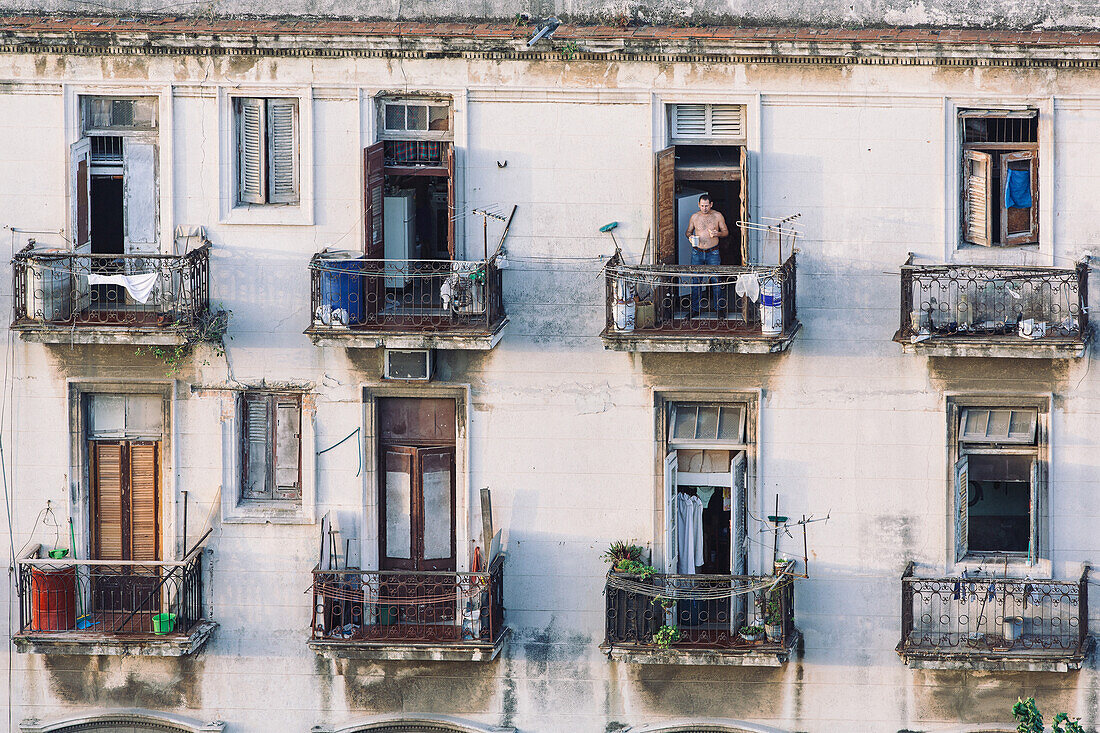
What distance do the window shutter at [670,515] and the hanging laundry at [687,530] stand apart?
12 cm

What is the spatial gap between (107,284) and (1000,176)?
1134 cm

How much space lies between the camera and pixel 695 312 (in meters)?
24.6

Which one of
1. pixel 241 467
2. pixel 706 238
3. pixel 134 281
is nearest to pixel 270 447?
pixel 241 467

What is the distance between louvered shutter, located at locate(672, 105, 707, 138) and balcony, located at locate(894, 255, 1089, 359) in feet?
10.2

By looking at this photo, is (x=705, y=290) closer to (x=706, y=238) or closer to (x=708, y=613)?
(x=706, y=238)

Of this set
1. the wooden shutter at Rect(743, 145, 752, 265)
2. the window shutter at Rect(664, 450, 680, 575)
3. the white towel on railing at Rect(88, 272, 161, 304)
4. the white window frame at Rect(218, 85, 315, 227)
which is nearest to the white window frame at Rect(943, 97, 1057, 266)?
the wooden shutter at Rect(743, 145, 752, 265)

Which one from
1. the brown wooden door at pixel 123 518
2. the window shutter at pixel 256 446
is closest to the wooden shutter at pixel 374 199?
the window shutter at pixel 256 446

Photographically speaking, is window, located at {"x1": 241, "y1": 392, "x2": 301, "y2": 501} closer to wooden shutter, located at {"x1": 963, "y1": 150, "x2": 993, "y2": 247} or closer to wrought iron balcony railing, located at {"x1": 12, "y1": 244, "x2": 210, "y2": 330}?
wrought iron balcony railing, located at {"x1": 12, "y1": 244, "x2": 210, "y2": 330}

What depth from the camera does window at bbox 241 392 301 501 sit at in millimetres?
25406

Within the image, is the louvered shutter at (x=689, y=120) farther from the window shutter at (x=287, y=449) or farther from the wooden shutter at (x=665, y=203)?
the window shutter at (x=287, y=449)

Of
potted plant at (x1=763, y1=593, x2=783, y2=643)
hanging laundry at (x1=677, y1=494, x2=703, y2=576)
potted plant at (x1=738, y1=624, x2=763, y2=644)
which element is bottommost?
potted plant at (x1=738, y1=624, x2=763, y2=644)

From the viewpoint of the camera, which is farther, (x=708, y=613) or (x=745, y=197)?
(x=708, y=613)

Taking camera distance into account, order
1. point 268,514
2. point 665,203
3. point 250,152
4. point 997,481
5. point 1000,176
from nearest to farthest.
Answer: point 665,203
point 1000,176
point 997,481
point 250,152
point 268,514

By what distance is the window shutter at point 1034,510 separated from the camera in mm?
24578
